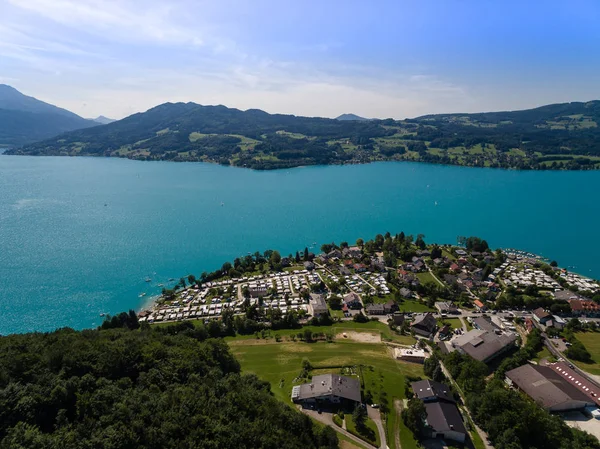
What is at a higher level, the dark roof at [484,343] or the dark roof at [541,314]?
the dark roof at [484,343]

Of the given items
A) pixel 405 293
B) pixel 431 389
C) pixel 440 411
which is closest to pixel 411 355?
pixel 431 389

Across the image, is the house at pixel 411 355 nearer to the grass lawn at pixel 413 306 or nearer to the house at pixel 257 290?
the grass lawn at pixel 413 306

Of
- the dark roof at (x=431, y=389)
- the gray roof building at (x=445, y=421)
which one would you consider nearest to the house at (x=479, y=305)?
the dark roof at (x=431, y=389)

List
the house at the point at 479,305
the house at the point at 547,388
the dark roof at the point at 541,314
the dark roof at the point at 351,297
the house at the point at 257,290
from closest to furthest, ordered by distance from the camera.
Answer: the house at the point at 547,388 < the dark roof at the point at 541,314 < the house at the point at 479,305 < the dark roof at the point at 351,297 < the house at the point at 257,290

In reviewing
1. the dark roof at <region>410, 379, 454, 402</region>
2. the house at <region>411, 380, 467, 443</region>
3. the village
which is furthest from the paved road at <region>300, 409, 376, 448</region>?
the dark roof at <region>410, 379, 454, 402</region>

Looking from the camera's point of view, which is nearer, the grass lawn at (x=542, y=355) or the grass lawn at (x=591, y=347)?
the grass lawn at (x=591, y=347)

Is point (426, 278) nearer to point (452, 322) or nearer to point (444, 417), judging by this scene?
point (452, 322)
